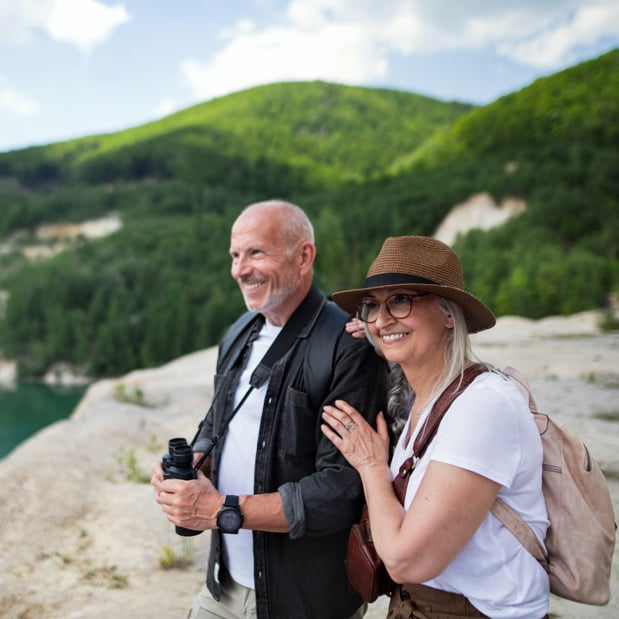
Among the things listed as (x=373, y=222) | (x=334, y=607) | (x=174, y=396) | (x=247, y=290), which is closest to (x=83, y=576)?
(x=334, y=607)

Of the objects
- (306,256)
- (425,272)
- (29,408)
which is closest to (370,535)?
(425,272)

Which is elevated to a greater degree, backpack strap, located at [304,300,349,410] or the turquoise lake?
backpack strap, located at [304,300,349,410]

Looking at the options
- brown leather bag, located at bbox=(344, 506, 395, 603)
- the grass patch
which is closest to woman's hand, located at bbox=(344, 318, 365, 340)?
brown leather bag, located at bbox=(344, 506, 395, 603)

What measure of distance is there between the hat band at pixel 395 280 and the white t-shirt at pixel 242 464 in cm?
67

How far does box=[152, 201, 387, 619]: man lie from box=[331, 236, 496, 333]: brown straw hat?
384mm

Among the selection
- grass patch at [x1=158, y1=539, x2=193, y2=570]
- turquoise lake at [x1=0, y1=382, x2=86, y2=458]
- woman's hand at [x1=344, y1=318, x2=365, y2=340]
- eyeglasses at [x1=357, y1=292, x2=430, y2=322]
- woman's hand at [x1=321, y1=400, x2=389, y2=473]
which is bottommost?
turquoise lake at [x1=0, y1=382, x2=86, y2=458]

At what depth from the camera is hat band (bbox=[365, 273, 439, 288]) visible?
1.72 meters

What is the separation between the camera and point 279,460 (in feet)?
6.90

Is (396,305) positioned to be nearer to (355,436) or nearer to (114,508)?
(355,436)

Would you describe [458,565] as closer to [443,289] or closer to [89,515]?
[443,289]

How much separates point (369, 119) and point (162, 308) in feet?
291

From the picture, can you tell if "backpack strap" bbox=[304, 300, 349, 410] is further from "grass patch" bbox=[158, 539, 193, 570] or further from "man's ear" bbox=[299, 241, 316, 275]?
"grass patch" bbox=[158, 539, 193, 570]

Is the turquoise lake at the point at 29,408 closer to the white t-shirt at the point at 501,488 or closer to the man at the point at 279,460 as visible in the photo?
the man at the point at 279,460

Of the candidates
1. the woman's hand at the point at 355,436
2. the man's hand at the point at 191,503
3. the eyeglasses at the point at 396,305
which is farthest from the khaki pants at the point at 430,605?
the eyeglasses at the point at 396,305
